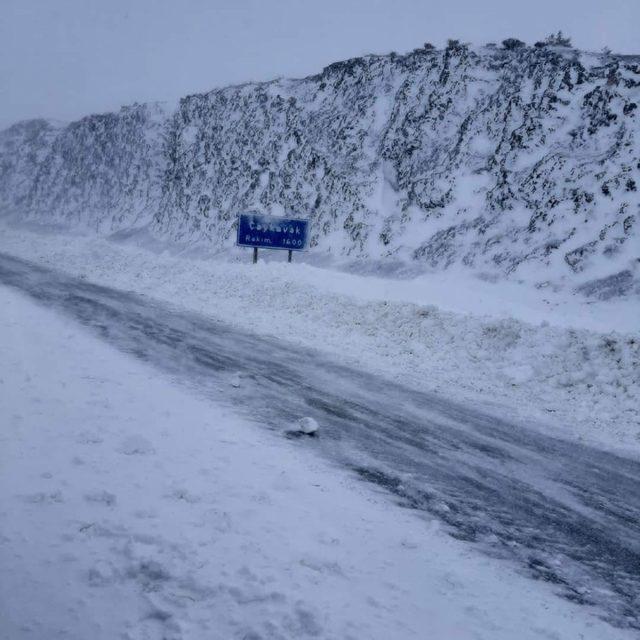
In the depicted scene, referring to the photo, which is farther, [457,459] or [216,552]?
[457,459]

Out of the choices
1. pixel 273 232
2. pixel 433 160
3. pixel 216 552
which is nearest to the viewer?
pixel 216 552

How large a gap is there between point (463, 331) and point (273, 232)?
1315cm

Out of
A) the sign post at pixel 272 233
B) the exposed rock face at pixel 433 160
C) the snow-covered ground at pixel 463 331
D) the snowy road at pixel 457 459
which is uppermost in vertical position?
the exposed rock face at pixel 433 160

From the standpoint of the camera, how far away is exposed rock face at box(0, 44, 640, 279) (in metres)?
18.8

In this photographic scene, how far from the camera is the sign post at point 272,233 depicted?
2328 cm

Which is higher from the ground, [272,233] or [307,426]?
[272,233]

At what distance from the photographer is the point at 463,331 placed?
12.0 meters

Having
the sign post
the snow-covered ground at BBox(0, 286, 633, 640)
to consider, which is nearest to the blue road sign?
the sign post

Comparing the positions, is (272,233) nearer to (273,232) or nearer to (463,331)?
(273,232)

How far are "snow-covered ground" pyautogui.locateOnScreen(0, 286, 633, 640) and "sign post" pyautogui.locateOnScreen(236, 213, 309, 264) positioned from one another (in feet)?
60.4

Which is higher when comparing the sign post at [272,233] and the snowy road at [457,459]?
the sign post at [272,233]

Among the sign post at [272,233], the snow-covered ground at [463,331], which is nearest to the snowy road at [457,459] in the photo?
the snow-covered ground at [463,331]

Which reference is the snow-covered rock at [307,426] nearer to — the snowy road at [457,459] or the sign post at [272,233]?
the snowy road at [457,459]

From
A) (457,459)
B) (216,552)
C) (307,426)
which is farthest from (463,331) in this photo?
(216,552)
